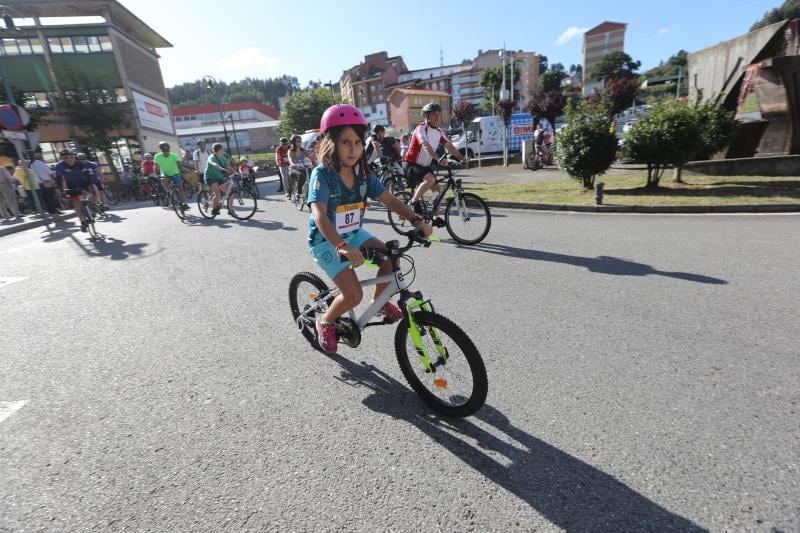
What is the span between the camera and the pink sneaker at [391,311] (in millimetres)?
2871

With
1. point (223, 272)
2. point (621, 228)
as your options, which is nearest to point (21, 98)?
point (223, 272)

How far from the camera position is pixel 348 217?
294 centimetres

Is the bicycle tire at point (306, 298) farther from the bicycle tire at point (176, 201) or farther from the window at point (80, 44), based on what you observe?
the window at point (80, 44)

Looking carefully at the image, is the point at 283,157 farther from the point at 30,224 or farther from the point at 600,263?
the point at 600,263

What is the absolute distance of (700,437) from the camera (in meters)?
2.25

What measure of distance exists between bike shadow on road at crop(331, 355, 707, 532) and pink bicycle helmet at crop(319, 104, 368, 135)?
1930 millimetres

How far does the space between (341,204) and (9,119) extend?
43.8ft

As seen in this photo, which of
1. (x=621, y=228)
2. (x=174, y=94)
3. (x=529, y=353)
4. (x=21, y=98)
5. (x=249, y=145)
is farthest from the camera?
(x=174, y=94)

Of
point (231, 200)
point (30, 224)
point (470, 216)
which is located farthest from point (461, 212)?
point (30, 224)

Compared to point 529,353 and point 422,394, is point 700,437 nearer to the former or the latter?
point 529,353

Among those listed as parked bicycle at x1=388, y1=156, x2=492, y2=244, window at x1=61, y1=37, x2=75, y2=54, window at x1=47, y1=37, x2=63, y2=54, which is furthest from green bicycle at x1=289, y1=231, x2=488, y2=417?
window at x1=47, y1=37, x2=63, y2=54

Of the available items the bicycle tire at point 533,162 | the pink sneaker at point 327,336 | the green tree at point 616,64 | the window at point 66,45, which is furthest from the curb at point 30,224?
the green tree at point 616,64

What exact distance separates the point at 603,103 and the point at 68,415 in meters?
12.0

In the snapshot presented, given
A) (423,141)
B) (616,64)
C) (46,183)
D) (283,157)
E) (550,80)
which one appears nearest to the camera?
(423,141)
